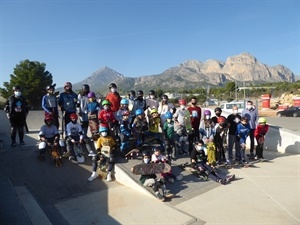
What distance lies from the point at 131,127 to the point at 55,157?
2233 mm

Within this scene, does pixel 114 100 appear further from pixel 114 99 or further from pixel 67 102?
pixel 67 102

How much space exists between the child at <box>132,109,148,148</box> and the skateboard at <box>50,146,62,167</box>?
6.99 ft

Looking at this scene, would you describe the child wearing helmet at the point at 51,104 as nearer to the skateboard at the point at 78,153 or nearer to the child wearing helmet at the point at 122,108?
the skateboard at the point at 78,153

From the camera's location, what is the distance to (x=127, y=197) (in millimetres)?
5848

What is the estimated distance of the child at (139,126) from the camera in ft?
25.5

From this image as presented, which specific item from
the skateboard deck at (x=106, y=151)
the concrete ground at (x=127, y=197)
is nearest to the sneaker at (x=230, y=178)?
the concrete ground at (x=127, y=197)

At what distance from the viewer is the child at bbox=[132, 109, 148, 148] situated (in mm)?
7770

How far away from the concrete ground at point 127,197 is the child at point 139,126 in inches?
29.7

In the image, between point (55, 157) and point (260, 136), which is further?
point (260, 136)

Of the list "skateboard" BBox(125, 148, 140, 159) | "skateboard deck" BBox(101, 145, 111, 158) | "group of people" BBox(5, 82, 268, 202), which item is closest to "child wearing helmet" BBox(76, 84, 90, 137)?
"group of people" BBox(5, 82, 268, 202)

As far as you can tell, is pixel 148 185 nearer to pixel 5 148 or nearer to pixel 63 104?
pixel 63 104

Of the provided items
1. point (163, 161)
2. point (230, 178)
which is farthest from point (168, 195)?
point (230, 178)

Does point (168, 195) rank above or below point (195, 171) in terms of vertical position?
below

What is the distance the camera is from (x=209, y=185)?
6.73 metres
